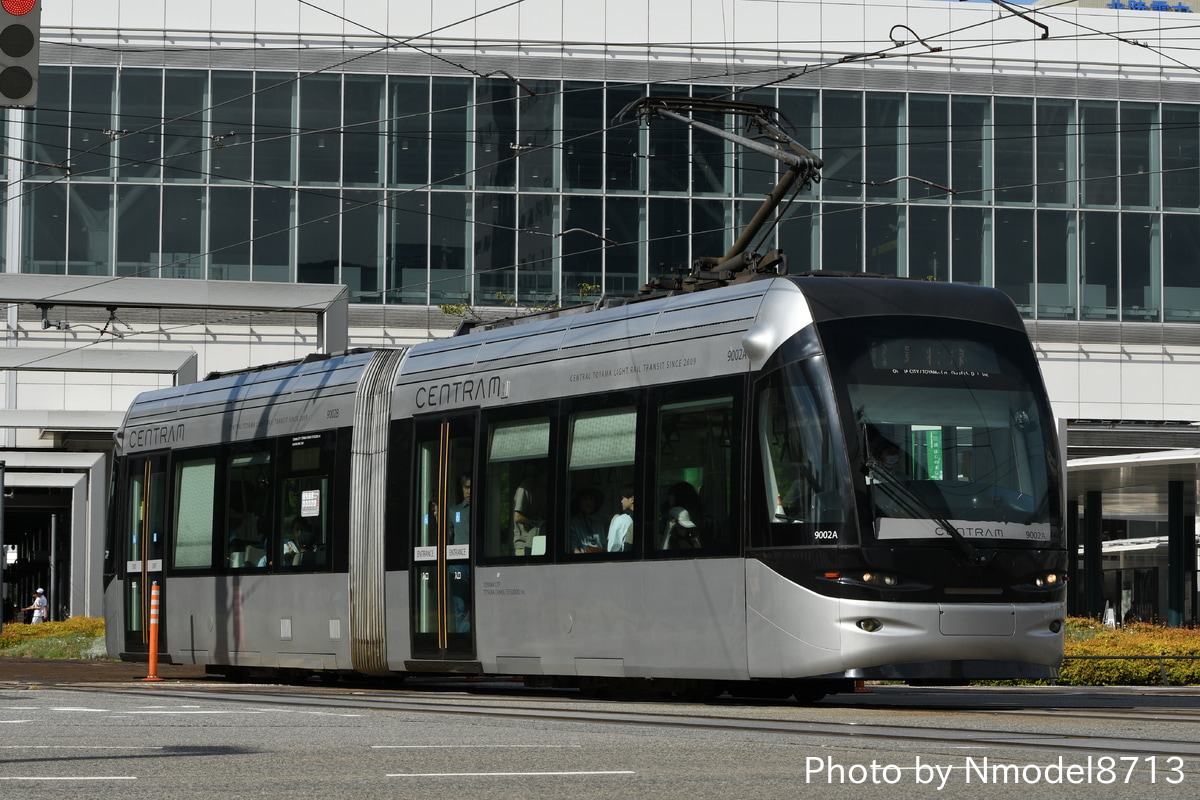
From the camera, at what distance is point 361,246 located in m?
43.8

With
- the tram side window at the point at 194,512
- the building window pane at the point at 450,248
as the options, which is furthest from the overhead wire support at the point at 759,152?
the building window pane at the point at 450,248

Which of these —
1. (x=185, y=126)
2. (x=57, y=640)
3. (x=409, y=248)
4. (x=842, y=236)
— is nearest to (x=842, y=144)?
(x=842, y=236)

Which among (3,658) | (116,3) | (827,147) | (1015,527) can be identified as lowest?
(3,658)

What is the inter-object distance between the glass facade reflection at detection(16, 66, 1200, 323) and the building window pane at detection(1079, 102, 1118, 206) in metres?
0.66

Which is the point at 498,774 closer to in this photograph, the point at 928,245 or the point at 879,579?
the point at 879,579

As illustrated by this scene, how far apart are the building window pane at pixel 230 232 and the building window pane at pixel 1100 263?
2052 centimetres

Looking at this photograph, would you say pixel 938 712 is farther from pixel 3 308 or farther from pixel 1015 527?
pixel 3 308

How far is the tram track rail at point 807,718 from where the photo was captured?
30.8 feet

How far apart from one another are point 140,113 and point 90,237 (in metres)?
3.20

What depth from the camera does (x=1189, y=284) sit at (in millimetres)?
46438

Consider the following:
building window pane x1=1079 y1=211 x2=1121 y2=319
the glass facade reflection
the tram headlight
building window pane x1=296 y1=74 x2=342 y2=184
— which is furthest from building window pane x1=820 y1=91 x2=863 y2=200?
the tram headlight

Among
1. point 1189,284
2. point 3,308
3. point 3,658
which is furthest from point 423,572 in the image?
point 1189,284

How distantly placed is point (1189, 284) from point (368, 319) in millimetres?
20634

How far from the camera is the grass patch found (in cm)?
2958
